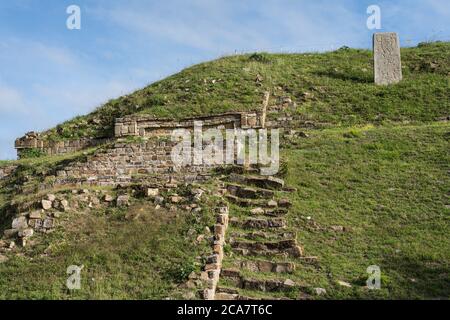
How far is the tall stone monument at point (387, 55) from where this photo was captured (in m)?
23.9

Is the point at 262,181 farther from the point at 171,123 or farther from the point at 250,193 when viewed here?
the point at 171,123

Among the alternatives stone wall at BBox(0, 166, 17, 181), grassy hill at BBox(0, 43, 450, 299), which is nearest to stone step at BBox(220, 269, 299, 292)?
grassy hill at BBox(0, 43, 450, 299)

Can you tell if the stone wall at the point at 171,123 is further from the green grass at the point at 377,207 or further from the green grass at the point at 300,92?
the green grass at the point at 377,207

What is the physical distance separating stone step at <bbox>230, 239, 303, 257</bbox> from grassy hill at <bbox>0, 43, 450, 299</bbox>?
0.28 metres

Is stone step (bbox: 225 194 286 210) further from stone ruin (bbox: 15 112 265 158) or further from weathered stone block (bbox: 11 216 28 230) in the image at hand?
stone ruin (bbox: 15 112 265 158)

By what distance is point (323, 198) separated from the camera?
14625 mm

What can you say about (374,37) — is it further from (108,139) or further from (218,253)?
(218,253)

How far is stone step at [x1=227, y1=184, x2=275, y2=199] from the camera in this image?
1461 centimetres

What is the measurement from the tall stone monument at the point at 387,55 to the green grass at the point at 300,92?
0.42 metres

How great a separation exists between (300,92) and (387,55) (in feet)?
11.6

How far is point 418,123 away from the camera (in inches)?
823

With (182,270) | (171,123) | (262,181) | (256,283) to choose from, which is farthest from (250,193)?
(171,123)

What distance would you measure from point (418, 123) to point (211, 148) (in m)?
7.19

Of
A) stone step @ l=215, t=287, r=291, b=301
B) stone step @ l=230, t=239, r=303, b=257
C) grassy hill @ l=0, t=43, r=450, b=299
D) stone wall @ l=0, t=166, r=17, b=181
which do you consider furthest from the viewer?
stone wall @ l=0, t=166, r=17, b=181
